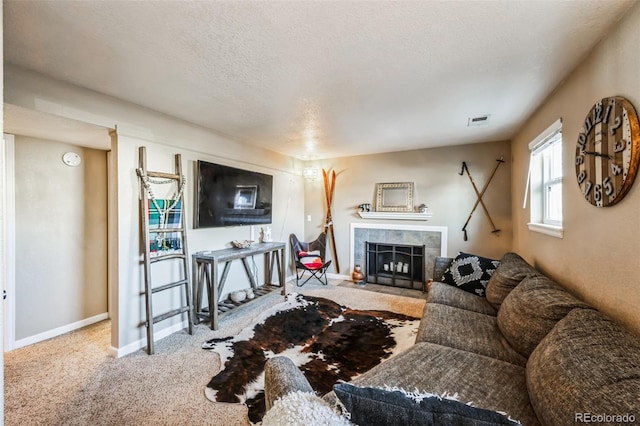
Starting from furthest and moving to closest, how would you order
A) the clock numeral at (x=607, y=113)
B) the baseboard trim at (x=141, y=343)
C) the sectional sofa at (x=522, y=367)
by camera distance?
the baseboard trim at (x=141, y=343) < the clock numeral at (x=607, y=113) < the sectional sofa at (x=522, y=367)

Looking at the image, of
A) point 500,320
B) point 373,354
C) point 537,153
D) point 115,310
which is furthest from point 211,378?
point 537,153

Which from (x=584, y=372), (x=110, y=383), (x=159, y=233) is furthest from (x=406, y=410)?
(x=159, y=233)

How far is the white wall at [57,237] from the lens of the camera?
2.72 m

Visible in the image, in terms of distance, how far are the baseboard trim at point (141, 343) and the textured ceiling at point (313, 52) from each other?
7.44 feet

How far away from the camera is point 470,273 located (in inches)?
112

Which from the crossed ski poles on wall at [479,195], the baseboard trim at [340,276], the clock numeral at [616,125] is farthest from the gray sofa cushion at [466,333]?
the baseboard trim at [340,276]

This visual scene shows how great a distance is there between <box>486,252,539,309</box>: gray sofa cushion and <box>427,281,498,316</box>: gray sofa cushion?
0.08m

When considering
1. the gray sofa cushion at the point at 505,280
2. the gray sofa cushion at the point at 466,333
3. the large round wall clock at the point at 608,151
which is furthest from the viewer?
the gray sofa cushion at the point at 505,280

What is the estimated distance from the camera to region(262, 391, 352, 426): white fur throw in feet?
2.21

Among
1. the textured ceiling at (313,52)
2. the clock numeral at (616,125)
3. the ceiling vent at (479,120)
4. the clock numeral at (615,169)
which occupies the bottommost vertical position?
the clock numeral at (615,169)

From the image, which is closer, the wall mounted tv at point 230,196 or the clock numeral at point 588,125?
the clock numeral at point 588,125

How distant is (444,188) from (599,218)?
9.10 ft

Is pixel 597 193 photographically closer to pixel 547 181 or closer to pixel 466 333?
pixel 466 333

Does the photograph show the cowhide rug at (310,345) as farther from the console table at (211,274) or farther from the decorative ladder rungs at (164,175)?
the decorative ladder rungs at (164,175)
